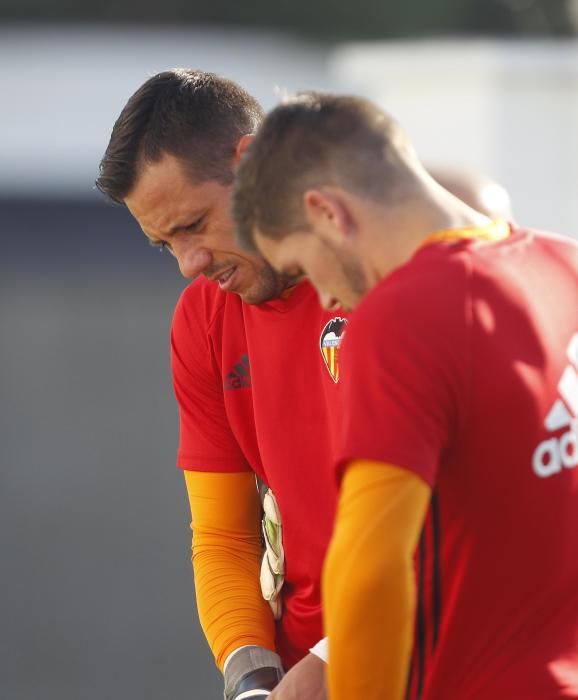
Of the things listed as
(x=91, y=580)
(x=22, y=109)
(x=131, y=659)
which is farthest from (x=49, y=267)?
(x=131, y=659)

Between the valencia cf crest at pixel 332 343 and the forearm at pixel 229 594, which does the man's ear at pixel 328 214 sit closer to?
the valencia cf crest at pixel 332 343

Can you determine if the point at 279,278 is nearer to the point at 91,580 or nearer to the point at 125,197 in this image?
the point at 125,197

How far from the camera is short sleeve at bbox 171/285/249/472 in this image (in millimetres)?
2887

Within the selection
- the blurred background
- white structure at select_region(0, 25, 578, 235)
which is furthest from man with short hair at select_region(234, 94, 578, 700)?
the blurred background

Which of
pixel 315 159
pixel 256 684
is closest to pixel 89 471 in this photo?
pixel 256 684

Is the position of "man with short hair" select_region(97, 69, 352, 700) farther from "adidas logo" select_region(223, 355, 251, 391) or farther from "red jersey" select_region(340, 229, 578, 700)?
"red jersey" select_region(340, 229, 578, 700)

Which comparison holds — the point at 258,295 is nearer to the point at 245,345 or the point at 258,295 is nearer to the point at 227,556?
the point at 245,345

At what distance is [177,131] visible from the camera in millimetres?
2656

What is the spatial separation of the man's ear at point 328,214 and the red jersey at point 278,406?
0.61 meters

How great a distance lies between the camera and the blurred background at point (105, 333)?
7.75m

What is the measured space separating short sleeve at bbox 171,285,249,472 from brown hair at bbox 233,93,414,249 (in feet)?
2.75

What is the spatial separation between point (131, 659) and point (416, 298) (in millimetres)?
6099

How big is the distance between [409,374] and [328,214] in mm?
313

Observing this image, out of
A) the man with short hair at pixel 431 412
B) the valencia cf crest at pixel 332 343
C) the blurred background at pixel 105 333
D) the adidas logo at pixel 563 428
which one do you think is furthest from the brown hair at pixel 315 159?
the blurred background at pixel 105 333
